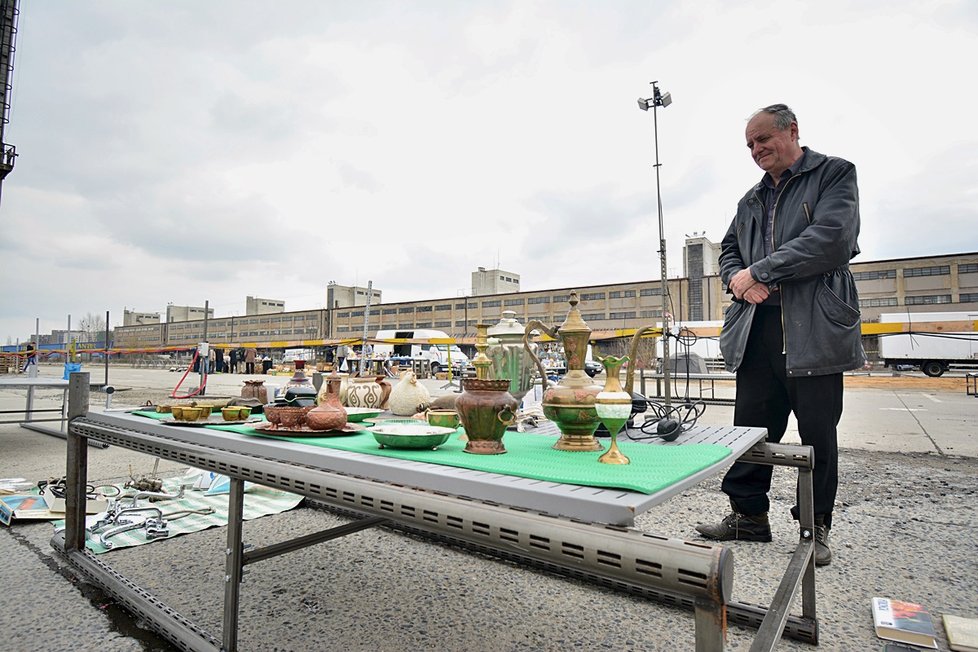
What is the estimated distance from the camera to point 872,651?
1.38 metres

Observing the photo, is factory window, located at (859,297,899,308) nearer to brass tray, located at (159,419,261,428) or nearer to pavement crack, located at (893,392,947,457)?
pavement crack, located at (893,392,947,457)

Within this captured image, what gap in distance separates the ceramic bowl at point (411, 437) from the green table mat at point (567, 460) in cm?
2

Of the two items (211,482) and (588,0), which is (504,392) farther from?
(588,0)

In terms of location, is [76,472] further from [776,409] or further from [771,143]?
[771,143]

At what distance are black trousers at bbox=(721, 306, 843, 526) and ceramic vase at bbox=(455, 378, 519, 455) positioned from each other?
1355mm

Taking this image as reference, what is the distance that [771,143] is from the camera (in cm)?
195

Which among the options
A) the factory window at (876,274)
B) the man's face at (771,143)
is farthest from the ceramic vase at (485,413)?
the factory window at (876,274)

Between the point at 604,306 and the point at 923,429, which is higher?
the point at 604,306

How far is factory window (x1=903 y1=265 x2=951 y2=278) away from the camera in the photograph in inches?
1480

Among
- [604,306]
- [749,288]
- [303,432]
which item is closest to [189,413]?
[303,432]

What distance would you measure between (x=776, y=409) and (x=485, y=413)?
1545 millimetres

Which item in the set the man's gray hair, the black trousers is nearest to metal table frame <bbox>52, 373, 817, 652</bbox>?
the black trousers

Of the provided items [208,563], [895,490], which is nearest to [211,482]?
Result: [208,563]

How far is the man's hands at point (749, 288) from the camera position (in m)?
1.80
